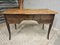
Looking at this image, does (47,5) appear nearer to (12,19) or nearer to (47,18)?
(47,18)

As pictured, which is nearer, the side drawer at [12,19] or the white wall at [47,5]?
the side drawer at [12,19]

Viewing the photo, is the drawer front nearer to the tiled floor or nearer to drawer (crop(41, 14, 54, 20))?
drawer (crop(41, 14, 54, 20))

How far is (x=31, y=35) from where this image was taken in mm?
2324

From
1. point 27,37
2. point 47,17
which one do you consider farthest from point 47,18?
point 27,37

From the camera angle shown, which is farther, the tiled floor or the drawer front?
the tiled floor

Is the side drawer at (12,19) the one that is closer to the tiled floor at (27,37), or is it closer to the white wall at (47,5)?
the tiled floor at (27,37)

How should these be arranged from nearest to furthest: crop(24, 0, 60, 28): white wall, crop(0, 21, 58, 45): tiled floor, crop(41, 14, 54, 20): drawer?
crop(41, 14, 54, 20): drawer → crop(0, 21, 58, 45): tiled floor → crop(24, 0, 60, 28): white wall

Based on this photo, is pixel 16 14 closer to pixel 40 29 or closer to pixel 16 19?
pixel 16 19

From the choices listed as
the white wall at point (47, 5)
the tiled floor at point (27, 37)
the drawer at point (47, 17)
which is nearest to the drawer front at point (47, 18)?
the drawer at point (47, 17)

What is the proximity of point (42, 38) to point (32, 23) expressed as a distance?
871 mm

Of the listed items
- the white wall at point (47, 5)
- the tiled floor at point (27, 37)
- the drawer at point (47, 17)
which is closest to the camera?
the drawer at point (47, 17)

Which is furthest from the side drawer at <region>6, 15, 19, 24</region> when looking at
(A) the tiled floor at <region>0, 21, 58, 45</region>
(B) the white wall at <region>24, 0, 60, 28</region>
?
(B) the white wall at <region>24, 0, 60, 28</region>

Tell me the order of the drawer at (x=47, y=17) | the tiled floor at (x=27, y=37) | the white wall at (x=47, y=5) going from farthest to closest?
the white wall at (x=47, y=5)
the tiled floor at (x=27, y=37)
the drawer at (x=47, y=17)

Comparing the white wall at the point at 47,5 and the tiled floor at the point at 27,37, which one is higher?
the white wall at the point at 47,5
